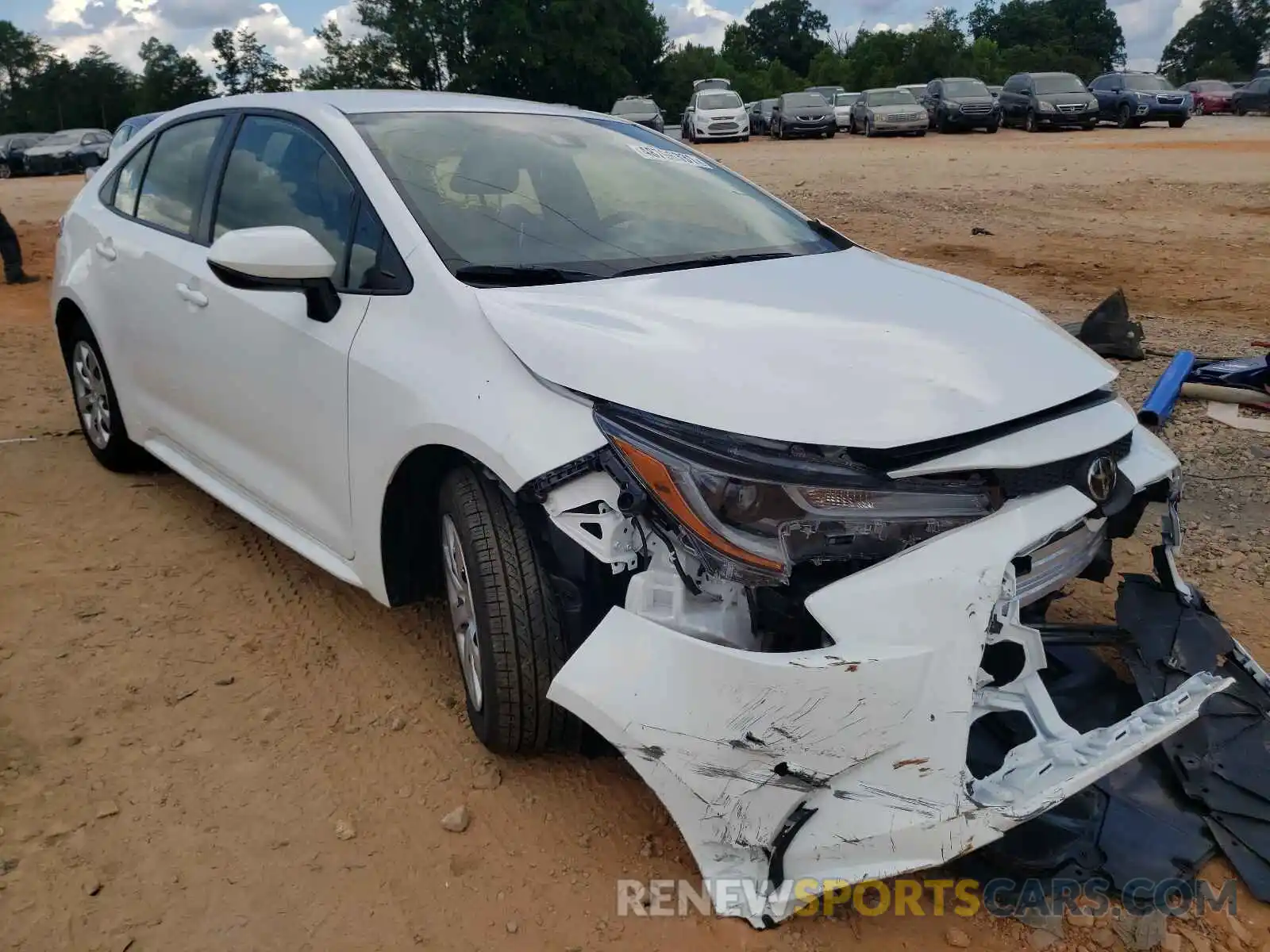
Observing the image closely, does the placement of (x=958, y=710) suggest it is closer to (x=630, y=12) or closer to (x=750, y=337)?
(x=750, y=337)

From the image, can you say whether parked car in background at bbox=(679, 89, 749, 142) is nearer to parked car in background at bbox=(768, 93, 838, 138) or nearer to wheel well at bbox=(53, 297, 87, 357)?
parked car in background at bbox=(768, 93, 838, 138)

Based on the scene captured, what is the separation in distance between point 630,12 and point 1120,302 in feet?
169

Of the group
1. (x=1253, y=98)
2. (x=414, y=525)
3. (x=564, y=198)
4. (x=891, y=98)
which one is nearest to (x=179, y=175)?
(x=564, y=198)

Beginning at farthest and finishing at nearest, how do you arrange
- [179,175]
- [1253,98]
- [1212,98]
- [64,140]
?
[1212,98]
[1253,98]
[64,140]
[179,175]

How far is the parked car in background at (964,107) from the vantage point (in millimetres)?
27703

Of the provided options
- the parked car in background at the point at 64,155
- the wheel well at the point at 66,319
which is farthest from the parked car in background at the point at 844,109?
the wheel well at the point at 66,319

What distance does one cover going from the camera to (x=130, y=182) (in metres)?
4.20

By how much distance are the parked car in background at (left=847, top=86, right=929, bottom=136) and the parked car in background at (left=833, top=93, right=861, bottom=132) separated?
2.65 m

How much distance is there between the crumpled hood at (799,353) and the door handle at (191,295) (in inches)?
52.9

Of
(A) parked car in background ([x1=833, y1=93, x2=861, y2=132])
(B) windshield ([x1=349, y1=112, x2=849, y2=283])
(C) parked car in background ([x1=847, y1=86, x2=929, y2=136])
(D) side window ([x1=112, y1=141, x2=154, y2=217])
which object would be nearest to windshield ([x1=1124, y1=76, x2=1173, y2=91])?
A: (C) parked car in background ([x1=847, y1=86, x2=929, y2=136])

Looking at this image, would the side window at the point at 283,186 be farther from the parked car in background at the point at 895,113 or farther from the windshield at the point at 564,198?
the parked car in background at the point at 895,113

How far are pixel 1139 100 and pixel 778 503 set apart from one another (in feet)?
99.2

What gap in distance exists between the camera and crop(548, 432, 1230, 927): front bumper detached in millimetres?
1919

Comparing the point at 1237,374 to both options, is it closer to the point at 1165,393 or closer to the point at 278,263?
the point at 1165,393
